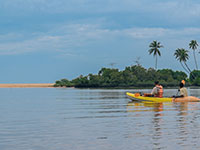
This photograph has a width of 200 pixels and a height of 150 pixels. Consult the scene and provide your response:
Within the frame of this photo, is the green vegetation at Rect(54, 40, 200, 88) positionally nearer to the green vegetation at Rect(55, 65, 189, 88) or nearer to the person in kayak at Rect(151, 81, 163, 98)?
the green vegetation at Rect(55, 65, 189, 88)

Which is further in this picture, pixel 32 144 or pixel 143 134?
pixel 143 134

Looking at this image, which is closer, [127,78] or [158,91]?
[158,91]

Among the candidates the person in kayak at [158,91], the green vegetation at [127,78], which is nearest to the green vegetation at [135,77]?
the green vegetation at [127,78]

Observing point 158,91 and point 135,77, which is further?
point 135,77

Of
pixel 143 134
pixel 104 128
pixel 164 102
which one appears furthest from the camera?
pixel 164 102

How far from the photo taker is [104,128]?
16.4m

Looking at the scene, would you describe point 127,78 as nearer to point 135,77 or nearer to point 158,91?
point 135,77

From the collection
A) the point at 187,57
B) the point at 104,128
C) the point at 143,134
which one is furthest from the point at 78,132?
the point at 187,57

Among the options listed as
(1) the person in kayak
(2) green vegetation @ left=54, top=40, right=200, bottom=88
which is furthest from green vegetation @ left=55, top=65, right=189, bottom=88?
(1) the person in kayak

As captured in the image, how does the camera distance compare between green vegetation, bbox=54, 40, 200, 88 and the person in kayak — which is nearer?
the person in kayak

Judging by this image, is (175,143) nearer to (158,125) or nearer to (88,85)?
(158,125)

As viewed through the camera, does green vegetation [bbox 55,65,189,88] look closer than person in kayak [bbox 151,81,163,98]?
No

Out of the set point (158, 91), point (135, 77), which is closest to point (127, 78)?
point (135, 77)

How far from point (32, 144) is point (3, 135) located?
259cm
